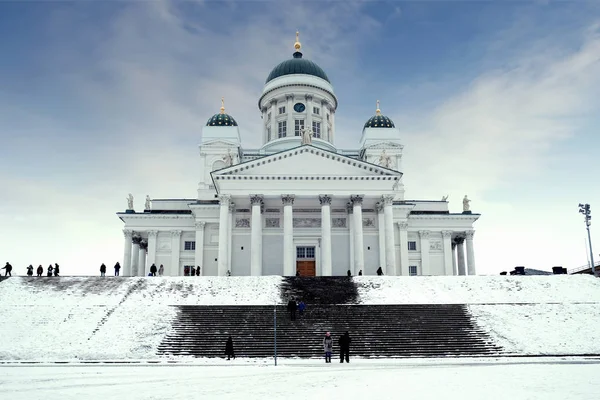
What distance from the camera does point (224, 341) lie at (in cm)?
2723

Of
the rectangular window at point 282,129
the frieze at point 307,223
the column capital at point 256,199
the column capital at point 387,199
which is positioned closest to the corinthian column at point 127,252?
the column capital at point 256,199

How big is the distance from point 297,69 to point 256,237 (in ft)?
88.4

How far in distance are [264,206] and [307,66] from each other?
2344 cm

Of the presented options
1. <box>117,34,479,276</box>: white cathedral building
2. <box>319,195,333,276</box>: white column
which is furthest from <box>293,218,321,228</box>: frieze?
<box>319,195,333,276</box>: white column

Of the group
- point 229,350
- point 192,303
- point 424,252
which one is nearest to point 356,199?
point 424,252

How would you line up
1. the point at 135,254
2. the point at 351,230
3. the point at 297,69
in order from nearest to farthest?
the point at 351,230 → the point at 135,254 → the point at 297,69

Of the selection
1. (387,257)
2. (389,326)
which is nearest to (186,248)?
(387,257)

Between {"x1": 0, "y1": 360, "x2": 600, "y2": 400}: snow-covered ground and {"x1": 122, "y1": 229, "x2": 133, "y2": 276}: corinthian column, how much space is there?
33566 mm

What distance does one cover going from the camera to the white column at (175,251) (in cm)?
5456

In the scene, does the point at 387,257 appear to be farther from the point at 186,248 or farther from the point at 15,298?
the point at 15,298

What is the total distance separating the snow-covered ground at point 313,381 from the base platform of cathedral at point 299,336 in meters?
0.06

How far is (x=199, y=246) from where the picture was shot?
176 feet

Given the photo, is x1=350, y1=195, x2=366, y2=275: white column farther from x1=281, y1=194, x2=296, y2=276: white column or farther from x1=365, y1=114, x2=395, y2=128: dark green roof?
x1=365, y1=114, x2=395, y2=128: dark green roof

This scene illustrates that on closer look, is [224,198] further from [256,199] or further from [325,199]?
[325,199]
